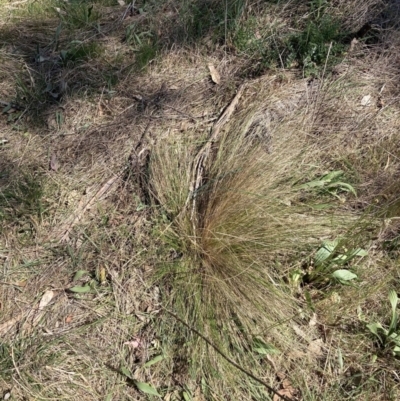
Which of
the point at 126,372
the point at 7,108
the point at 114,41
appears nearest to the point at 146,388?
the point at 126,372

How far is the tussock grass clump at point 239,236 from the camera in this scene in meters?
1.96

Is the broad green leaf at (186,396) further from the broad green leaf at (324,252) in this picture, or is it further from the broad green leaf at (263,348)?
the broad green leaf at (324,252)

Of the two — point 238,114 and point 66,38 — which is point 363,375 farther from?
point 66,38

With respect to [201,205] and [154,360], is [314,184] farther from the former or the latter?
[154,360]

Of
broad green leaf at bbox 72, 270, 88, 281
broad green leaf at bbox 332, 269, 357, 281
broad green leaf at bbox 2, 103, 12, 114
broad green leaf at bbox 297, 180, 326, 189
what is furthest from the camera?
broad green leaf at bbox 2, 103, 12, 114

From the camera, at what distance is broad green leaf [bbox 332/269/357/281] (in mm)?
2064

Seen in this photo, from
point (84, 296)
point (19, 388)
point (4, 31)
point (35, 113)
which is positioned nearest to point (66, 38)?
point (4, 31)

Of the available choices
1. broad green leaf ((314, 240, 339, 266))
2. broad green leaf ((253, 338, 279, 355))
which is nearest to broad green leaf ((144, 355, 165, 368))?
broad green leaf ((253, 338, 279, 355))

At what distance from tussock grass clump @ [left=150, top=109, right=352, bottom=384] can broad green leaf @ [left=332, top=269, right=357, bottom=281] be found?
0.17 m

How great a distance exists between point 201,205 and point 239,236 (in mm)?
299

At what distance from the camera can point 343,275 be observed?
2.07 metres

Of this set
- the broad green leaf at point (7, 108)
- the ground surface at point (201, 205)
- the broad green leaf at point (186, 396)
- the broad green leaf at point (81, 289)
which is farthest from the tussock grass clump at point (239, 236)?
the broad green leaf at point (7, 108)

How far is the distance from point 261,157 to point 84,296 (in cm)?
113

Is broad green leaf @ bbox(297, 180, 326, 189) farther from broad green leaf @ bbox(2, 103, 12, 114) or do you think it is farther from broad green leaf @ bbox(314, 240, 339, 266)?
broad green leaf @ bbox(2, 103, 12, 114)
